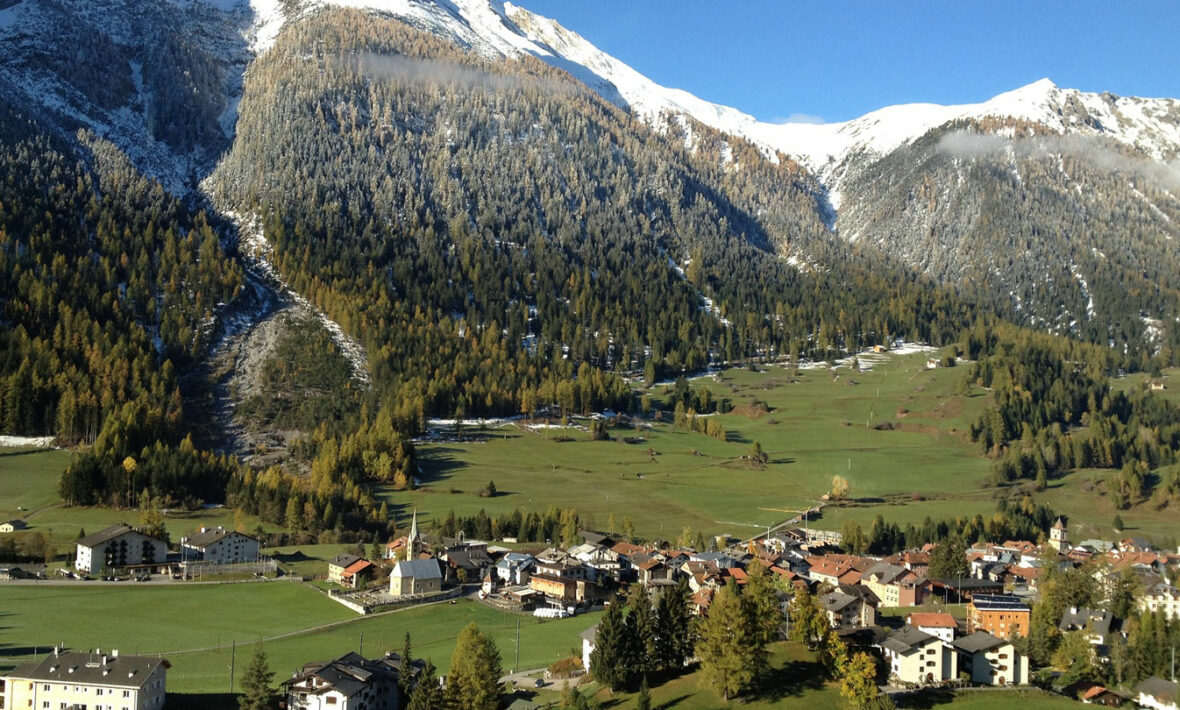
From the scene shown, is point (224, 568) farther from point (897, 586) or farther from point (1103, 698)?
point (1103, 698)

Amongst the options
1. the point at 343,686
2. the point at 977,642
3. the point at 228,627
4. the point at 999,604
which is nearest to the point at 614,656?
the point at 343,686

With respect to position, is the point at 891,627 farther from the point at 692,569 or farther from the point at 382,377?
the point at 382,377

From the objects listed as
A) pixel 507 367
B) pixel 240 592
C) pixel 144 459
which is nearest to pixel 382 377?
pixel 507 367

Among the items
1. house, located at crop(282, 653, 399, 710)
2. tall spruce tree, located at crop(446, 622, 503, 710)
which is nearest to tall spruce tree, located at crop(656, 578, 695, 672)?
tall spruce tree, located at crop(446, 622, 503, 710)

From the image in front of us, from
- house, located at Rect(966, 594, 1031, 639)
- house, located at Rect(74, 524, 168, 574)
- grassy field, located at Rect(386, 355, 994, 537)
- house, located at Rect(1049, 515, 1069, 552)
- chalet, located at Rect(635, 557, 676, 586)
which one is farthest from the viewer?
grassy field, located at Rect(386, 355, 994, 537)

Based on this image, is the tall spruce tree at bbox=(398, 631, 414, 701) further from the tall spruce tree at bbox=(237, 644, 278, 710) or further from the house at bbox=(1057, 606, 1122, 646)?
the house at bbox=(1057, 606, 1122, 646)

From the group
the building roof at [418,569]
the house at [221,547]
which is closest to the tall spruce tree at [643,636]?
the building roof at [418,569]

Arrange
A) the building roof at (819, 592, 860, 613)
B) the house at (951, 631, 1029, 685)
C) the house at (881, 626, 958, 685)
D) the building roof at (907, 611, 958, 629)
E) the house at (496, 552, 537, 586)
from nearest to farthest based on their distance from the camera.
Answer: the house at (881, 626, 958, 685) → the house at (951, 631, 1029, 685) → the building roof at (907, 611, 958, 629) → the building roof at (819, 592, 860, 613) → the house at (496, 552, 537, 586)
